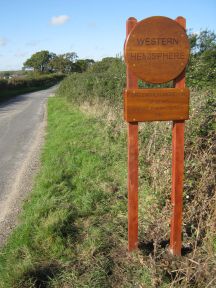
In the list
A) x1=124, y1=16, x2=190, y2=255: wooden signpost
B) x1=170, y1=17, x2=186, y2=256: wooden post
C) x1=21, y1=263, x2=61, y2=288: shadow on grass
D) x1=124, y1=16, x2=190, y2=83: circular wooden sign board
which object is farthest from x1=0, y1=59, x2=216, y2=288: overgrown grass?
x1=124, y1=16, x2=190, y2=83: circular wooden sign board

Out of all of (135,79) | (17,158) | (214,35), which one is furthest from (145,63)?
(214,35)

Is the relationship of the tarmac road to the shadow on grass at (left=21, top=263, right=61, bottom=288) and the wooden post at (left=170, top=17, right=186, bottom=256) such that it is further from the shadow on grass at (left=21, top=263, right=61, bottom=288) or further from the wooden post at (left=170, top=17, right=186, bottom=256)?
the wooden post at (left=170, top=17, right=186, bottom=256)

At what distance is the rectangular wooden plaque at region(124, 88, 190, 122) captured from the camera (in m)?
3.26

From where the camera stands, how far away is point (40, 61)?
90.2 m

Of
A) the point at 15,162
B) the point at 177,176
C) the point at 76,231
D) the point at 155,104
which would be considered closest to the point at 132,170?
the point at 177,176

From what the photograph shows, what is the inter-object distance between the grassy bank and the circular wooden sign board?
94.6 feet

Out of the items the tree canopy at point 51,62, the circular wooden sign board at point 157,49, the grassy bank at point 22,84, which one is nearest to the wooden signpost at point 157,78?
the circular wooden sign board at point 157,49

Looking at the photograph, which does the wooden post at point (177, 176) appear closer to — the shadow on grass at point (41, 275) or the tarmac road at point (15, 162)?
the shadow on grass at point (41, 275)

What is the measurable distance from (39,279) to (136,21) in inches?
105

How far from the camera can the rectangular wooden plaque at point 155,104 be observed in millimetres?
3264

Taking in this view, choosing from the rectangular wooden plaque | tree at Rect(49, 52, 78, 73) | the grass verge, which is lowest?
the grass verge

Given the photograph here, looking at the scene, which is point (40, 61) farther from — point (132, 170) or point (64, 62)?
point (132, 170)

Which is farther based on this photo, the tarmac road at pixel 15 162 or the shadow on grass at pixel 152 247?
the tarmac road at pixel 15 162

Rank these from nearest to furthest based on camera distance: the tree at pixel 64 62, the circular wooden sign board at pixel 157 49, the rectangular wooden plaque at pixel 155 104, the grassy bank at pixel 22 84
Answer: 1. the circular wooden sign board at pixel 157 49
2. the rectangular wooden plaque at pixel 155 104
3. the grassy bank at pixel 22 84
4. the tree at pixel 64 62
